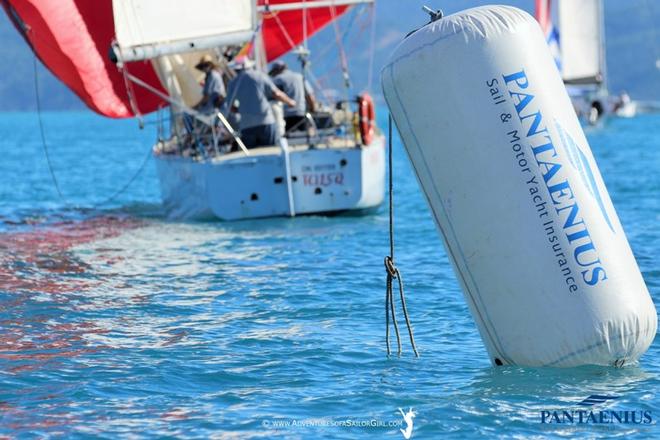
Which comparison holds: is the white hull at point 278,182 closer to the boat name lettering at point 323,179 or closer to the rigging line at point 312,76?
the boat name lettering at point 323,179

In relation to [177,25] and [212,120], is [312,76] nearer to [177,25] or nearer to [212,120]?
[212,120]

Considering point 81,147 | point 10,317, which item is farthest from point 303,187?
point 81,147

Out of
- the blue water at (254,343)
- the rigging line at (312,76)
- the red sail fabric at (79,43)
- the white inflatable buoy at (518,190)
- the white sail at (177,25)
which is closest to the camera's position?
the blue water at (254,343)

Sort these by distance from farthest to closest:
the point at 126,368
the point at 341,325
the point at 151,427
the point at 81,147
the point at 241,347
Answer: the point at 81,147, the point at 341,325, the point at 241,347, the point at 126,368, the point at 151,427

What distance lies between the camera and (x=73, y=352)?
8852mm

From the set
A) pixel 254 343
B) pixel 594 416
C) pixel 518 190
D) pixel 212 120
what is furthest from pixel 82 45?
pixel 594 416

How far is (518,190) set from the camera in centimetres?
729

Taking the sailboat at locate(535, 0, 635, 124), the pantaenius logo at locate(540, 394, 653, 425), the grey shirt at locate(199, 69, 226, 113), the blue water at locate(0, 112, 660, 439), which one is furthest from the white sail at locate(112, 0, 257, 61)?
the sailboat at locate(535, 0, 635, 124)

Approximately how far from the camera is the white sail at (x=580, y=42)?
47.6 metres

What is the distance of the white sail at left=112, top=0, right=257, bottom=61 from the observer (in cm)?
1614

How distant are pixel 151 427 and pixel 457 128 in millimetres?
2235

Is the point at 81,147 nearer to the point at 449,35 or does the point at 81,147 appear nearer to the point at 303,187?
the point at 303,187

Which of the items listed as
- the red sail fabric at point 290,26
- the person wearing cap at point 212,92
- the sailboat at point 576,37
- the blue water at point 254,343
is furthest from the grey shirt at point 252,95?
the sailboat at point 576,37

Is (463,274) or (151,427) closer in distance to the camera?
(151,427)
